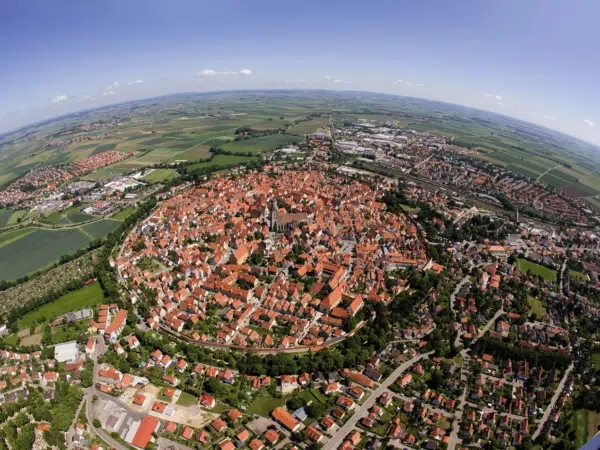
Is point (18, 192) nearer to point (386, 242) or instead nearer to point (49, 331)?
point (49, 331)

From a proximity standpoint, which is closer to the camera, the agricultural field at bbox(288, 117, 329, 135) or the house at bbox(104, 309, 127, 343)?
the house at bbox(104, 309, 127, 343)

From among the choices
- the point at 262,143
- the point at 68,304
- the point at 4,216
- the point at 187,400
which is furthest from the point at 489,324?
the point at 262,143

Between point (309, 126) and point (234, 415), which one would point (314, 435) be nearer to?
point (234, 415)

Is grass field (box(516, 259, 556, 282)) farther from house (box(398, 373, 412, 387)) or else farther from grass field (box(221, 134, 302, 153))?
grass field (box(221, 134, 302, 153))

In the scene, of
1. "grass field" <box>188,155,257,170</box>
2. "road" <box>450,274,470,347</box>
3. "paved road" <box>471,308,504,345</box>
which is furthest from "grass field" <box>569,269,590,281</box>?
"grass field" <box>188,155,257,170</box>

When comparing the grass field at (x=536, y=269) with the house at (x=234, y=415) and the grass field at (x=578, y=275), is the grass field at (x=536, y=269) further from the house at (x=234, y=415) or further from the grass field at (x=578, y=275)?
the house at (x=234, y=415)

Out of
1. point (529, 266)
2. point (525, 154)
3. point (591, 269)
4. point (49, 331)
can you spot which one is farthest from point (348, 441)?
point (525, 154)
